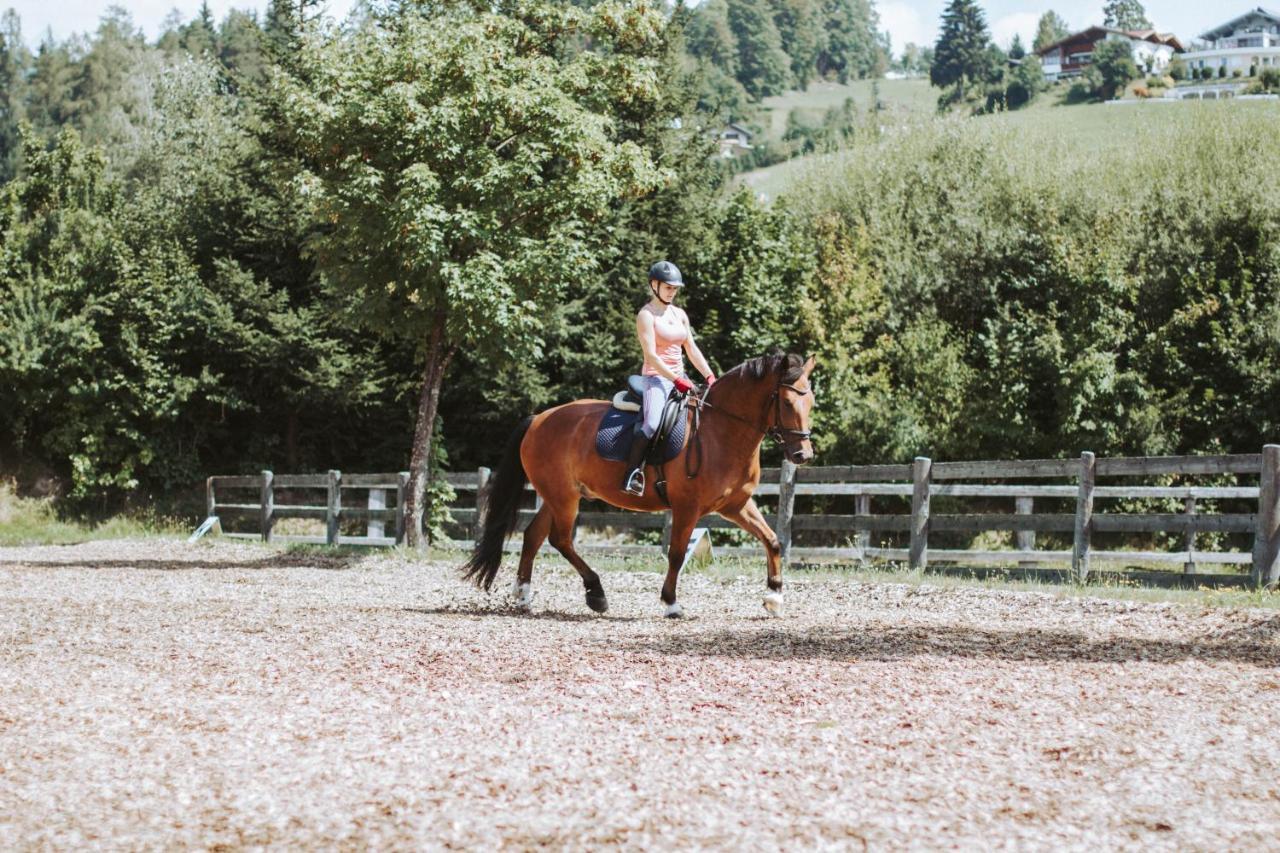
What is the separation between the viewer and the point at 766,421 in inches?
428

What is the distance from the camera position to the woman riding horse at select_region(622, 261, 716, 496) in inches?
423

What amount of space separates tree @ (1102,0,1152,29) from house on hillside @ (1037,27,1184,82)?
4.67 ft

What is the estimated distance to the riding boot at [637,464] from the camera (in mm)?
10984

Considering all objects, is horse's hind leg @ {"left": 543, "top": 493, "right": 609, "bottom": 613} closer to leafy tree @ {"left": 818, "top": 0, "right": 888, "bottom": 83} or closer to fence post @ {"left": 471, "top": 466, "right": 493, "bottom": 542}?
fence post @ {"left": 471, "top": 466, "right": 493, "bottom": 542}

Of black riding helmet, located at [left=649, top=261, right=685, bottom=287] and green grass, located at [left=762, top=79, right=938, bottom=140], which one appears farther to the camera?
green grass, located at [left=762, top=79, right=938, bottom=140]

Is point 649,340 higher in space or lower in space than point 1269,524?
higher

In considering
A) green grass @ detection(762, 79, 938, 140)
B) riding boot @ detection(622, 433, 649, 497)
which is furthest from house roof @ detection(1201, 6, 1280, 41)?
riding boot @ detection(622, 433, 649, 497)

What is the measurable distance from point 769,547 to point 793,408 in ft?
4.48

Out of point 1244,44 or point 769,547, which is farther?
point 1244,44

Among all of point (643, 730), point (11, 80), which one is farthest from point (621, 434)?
point (11, 80)

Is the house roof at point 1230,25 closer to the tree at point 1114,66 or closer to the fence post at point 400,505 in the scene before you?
the tree at point 1114,66

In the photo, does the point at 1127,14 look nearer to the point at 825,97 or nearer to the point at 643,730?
the point at 825,97

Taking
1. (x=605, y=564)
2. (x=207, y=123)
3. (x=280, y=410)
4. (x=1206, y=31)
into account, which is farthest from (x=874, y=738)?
(x=1206, y=31)

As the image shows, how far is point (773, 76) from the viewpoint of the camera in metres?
148
